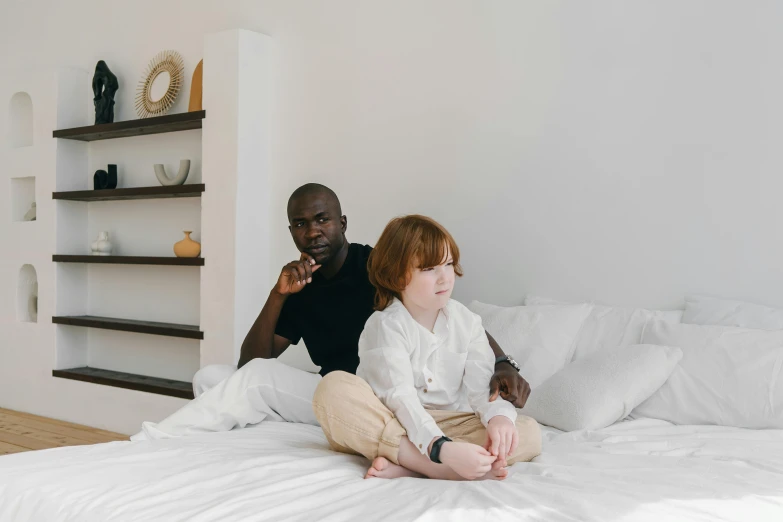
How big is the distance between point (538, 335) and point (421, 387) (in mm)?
797

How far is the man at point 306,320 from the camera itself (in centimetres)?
230

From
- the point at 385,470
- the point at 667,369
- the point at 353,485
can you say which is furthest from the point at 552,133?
the point at 353,485

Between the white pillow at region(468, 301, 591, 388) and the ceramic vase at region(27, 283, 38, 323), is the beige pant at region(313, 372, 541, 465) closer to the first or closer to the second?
the white pillow at region(468, 301, 591, 388)

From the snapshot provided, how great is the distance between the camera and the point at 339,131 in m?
3.67

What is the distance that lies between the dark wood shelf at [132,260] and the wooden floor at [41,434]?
0.95 meters

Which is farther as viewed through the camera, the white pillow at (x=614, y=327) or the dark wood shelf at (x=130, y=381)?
the dark wood shelf at (x=130, y=381)

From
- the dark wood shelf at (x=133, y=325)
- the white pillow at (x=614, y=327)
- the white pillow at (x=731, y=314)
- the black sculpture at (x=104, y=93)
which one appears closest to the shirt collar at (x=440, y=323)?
the white pillow at (x=614, y=327)

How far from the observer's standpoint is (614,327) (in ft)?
8.79

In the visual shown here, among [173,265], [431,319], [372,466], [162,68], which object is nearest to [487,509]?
[372,466]

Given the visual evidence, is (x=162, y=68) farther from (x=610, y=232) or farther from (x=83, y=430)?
(x=610, y=232)

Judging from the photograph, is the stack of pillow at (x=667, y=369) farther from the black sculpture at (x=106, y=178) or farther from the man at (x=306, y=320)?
the black sculpture at (x=106, y=178)

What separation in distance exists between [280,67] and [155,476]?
2.67 meters

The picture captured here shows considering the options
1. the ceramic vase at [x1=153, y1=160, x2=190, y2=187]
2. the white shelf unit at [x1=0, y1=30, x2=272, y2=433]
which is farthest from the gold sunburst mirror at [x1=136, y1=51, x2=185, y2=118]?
the ceramic vase at [x1=153, y1=160, x2=190, y2=187]

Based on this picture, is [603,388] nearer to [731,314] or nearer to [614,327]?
[614,327]
